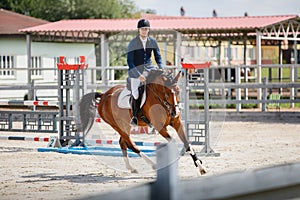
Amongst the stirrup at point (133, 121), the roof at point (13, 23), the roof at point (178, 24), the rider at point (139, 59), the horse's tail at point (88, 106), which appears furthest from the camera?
the roof at point (13, 23)

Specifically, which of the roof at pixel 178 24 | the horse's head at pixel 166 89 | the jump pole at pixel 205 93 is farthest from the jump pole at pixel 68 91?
the roof at pixel 178 24

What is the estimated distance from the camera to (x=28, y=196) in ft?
26.7

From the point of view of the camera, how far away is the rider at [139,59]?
989cm

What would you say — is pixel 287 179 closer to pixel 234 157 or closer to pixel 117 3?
pixel 234 157

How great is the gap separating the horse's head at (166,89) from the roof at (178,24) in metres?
16.1

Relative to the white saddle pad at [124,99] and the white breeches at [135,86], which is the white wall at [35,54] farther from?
the white breeches at [135,86]

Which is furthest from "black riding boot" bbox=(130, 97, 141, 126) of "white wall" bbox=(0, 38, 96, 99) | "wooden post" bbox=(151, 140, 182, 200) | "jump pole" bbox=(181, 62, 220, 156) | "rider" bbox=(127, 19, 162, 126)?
"white wall" bbox=(0, 38, 96, 99)

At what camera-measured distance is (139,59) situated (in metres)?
9.93

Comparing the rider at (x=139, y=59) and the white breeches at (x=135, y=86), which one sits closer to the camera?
the rider at (x=139, y=59)

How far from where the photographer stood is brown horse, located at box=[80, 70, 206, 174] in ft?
31.4

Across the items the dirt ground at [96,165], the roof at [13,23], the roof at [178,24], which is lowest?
the dirt ground at [96,165]

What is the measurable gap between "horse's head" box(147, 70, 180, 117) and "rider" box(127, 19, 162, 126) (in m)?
0.15

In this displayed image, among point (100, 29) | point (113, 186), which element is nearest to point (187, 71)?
point (113, 186)

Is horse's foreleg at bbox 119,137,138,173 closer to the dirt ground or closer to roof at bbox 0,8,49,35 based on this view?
the dirt ground
